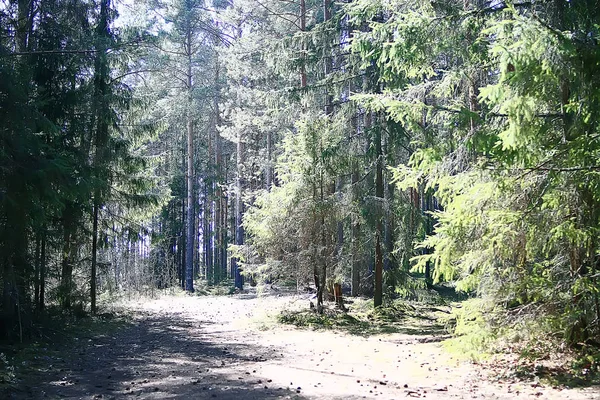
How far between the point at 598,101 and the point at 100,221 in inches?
585

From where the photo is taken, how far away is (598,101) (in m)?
6.02

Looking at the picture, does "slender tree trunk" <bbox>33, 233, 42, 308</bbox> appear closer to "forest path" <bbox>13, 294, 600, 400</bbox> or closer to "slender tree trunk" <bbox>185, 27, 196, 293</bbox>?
"forest path" <bbox>13, 294, 600, 400</bbox>

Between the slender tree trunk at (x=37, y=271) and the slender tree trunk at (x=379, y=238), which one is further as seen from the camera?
the slender tree trunk at (x=379, y=238)

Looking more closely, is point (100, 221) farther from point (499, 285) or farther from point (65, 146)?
point (499, 285)

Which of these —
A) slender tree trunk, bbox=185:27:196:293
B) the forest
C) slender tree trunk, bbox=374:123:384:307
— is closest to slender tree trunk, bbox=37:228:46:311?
the forest

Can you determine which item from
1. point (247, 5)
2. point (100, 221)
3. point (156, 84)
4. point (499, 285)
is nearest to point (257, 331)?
point (100, 221)

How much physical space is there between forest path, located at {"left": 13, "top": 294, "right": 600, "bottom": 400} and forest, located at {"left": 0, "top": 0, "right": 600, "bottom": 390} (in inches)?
46.2

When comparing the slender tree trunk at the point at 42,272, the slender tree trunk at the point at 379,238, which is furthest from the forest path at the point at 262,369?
the slender tree trunk at the point at 379,238

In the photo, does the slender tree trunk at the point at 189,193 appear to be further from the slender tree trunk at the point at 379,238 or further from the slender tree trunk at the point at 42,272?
the slender tree trunk at the point at 42,272

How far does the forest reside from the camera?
6.73 meters

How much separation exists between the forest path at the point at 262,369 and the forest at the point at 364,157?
1.17m

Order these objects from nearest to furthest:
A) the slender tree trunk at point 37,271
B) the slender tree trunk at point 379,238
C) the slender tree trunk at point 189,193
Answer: the slender tree trunk at point 37,271
the slender tree trunk at point 379,238
the slender tree trunk at point 189,193

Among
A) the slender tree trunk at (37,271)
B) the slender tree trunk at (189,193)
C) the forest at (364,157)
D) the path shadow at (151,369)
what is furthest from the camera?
the slender tree trunk at (189,193)

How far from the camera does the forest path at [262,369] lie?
6.80 meters
